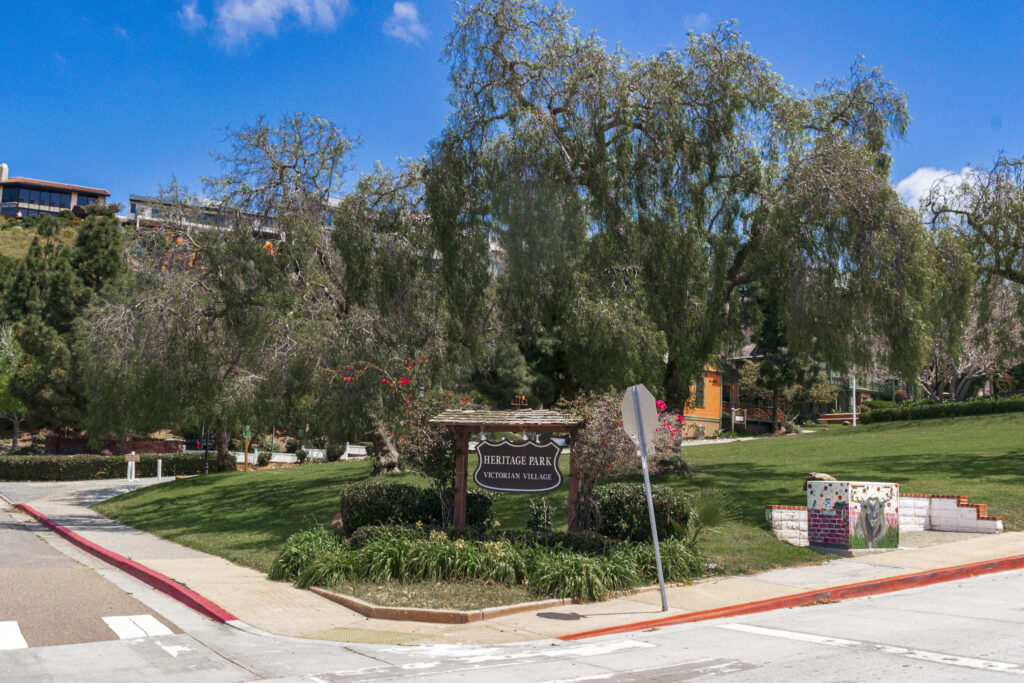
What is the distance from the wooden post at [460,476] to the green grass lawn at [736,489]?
230cm

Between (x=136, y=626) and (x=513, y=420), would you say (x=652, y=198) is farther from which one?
(x=136, y=626)

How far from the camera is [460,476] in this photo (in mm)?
12773

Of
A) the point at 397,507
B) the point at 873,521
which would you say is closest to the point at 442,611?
the point at 397,507

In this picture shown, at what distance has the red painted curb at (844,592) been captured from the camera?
30.2ft

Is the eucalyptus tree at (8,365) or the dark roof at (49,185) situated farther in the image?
the dark roof at (49,185)

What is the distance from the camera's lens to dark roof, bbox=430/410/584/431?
12125 millimetres

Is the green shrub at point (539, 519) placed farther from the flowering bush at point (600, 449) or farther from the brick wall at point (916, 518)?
the brick wall at point (916, 518)

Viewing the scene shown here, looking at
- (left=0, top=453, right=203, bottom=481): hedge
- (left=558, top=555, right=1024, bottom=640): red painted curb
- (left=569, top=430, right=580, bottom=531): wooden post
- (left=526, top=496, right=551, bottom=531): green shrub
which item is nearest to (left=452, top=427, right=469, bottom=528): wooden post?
(left=526, top=496, right=551, bottom=531): green shrub

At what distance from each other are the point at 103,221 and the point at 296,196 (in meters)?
30.1

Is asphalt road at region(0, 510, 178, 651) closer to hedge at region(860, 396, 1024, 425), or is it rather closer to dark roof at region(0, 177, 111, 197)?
hedge at region(860, 396, 1024, 425)

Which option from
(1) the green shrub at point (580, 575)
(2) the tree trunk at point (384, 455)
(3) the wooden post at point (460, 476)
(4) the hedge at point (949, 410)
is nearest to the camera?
(1) the green shrub at point (580, 575)

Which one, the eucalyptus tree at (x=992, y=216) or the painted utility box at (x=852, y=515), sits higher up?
the eucalyptus tree at (x=992, y=216)

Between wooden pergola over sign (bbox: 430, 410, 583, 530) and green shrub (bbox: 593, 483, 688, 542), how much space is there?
1.72 feet

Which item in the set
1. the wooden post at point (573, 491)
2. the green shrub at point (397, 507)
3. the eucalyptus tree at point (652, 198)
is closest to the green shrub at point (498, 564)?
the wooden post at point (573, 491)
